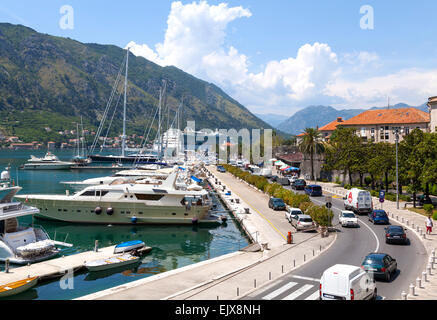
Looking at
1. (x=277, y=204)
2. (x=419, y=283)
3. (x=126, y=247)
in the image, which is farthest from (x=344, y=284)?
(x=277, y=204)

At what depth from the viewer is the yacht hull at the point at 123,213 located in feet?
136

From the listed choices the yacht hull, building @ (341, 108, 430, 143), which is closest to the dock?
the yacht hull

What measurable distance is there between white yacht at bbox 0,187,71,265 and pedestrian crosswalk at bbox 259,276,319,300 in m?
19.5

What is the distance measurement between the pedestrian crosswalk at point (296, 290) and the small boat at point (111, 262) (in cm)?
1312

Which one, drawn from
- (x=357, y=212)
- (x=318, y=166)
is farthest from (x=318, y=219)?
(x=318, y=166)

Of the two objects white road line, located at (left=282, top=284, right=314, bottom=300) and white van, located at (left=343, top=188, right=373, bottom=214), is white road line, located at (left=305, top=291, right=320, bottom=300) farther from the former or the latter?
white van, located at (left=343, top=188, right=373, bottom=214)

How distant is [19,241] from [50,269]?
6912mm

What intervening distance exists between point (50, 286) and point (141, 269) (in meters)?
6.18

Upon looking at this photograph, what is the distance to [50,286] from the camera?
23.0 m

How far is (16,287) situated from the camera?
69.8ft

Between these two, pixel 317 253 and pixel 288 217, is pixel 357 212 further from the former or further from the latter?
pixel 317 253

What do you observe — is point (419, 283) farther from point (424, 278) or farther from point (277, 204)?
point (277, 204)

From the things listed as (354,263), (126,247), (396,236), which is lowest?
(126,247)

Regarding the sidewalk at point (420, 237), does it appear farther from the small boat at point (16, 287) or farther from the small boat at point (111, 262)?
the small boat at point (16, 287)
